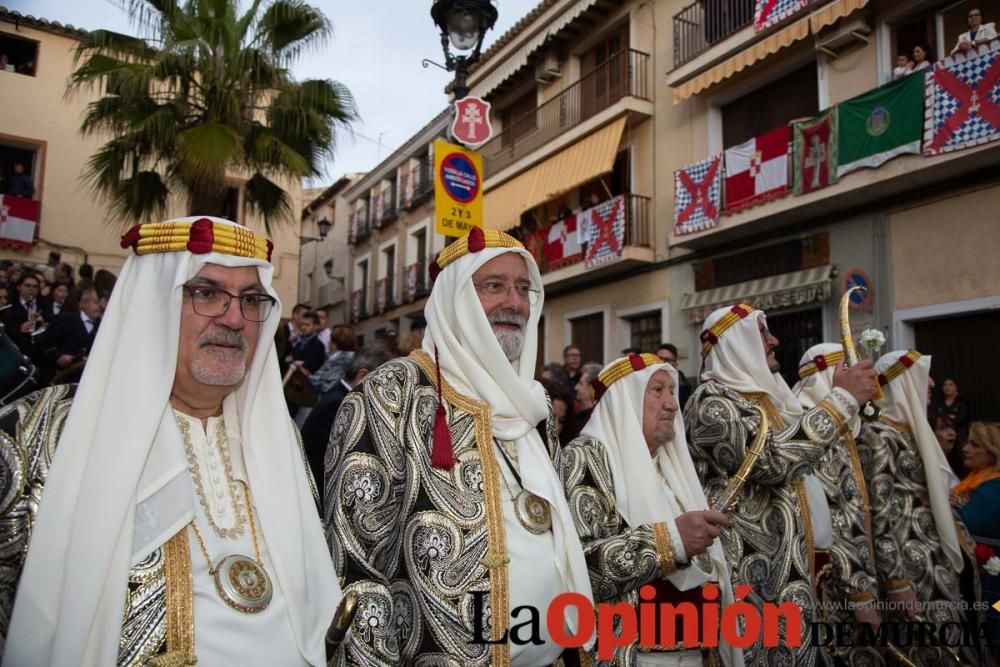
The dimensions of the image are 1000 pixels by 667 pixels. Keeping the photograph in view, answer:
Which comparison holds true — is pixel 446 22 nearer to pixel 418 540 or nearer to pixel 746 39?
pixel 418 540

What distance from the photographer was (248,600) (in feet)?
6.26

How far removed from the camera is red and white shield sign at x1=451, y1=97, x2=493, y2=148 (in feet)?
21.1

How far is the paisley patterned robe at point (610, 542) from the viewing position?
2.69 meters

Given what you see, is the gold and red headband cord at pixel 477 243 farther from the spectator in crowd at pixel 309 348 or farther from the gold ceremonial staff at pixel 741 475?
the spectator in crowd at pixel 309 348

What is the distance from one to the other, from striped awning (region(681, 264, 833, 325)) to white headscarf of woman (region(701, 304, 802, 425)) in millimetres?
7923

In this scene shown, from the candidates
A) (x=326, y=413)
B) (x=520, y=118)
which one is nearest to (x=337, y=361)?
(x=326, y=413)

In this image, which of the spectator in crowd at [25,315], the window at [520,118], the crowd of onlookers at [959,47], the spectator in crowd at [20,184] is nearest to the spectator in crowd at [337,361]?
the spectator in crowd at [25,315]

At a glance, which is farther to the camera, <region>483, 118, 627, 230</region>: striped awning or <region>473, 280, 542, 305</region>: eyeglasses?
<region>483, 118, 627, 230</region>: striped awning

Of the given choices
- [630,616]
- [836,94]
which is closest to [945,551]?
A: [630,616]

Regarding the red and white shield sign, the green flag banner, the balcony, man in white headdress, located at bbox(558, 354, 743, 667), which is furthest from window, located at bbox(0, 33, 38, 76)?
man in white headdress, located at bbox(558, 354, 743, 667)

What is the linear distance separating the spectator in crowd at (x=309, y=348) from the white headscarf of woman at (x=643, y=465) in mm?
5288

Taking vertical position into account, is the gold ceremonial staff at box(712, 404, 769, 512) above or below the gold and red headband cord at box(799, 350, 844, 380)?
below

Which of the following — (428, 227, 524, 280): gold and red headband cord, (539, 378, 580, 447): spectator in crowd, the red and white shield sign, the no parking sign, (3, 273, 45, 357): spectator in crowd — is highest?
the red and white shield sign

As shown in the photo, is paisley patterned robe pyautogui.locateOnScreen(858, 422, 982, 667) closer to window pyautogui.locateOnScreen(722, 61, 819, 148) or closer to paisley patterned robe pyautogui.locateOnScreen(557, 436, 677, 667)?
paisley patterned robe pyautogui.locateOnScreen(557, 436, 677, 667)
